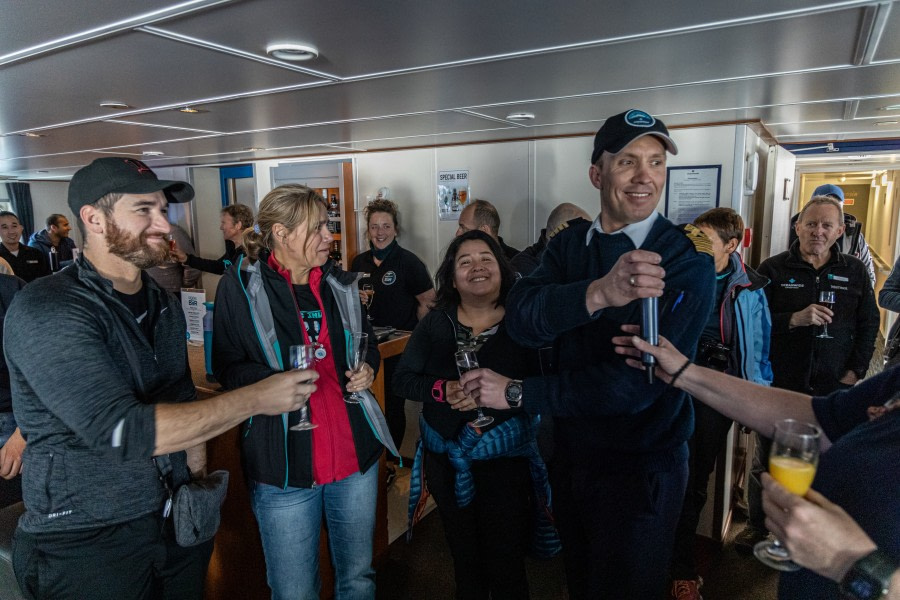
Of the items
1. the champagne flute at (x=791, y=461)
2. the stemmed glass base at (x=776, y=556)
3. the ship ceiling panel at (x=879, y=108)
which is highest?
the ship ceiling panel at (x=879, y=108)

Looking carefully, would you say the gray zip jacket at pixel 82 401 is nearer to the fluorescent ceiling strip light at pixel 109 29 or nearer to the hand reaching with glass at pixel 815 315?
the fluorescent ceiling strip light at pixel 109 29

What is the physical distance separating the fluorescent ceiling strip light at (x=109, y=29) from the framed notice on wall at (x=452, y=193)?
3.10 metres

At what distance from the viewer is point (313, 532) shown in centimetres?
182

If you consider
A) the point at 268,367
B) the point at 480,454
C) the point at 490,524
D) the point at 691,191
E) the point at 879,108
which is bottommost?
the point at 490,524

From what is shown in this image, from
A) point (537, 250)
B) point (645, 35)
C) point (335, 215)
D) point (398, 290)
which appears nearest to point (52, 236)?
point (335, 215)

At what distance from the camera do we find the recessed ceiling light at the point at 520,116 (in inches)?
120

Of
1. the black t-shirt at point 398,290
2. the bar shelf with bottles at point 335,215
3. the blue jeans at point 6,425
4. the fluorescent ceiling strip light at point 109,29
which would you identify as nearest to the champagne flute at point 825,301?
the black t-shirt at point 398,290

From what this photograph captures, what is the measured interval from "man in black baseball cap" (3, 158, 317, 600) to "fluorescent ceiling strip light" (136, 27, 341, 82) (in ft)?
1.22

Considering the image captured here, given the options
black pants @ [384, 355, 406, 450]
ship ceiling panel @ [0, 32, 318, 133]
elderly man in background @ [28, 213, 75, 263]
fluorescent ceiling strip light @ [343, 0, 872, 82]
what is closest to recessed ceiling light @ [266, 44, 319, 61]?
ship ceiling panel @ [0, 32, 318, 133]

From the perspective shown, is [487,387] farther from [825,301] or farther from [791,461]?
[825,301]

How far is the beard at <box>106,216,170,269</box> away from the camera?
4.73ft

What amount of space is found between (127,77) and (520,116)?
6.43 feet

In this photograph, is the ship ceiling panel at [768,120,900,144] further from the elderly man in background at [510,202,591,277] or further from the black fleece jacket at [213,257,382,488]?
the black fleece jacket at [213,257,382,488]

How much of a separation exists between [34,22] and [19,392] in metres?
0.94
